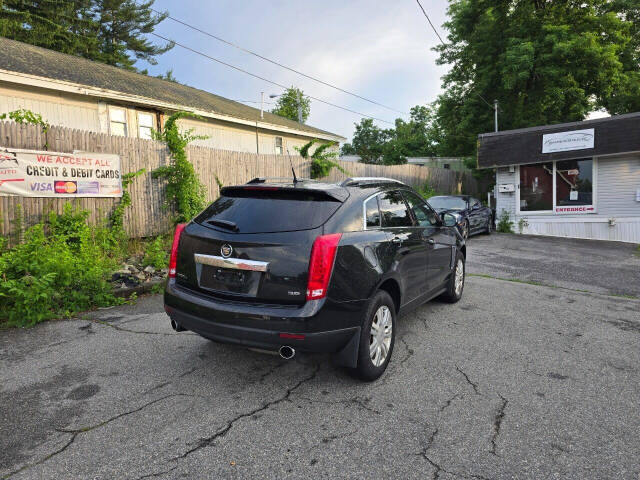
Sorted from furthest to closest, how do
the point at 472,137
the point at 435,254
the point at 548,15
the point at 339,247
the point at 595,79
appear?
the point at 472,137
the point at 548,15
the point at 595,79
the point at 435,254
the point at 339,247

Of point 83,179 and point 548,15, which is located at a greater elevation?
point 548,15

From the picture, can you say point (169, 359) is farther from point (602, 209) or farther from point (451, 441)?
point (602, 209)

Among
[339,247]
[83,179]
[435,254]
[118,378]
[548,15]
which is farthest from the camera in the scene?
[548,15]

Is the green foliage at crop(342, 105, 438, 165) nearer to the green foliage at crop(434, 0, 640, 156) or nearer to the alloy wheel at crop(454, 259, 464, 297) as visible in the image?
the green foliage at crop(434, 0, 640, 156)

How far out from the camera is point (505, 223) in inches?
674

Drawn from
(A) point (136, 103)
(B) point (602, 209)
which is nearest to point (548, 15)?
(B) point (602, 209)

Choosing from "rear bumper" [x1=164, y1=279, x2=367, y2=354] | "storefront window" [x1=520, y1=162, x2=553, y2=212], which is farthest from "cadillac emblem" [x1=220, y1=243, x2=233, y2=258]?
"storefront window" [x1=520, y1=162, x2=553, y2=212]

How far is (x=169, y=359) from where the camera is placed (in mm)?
3852

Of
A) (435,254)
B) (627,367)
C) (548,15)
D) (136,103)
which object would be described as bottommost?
(627,367)

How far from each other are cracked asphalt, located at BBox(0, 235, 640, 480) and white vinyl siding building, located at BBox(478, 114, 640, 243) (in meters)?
12.5

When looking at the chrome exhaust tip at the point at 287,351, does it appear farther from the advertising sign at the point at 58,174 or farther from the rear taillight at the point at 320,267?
the advertising sign at the point at 58,174

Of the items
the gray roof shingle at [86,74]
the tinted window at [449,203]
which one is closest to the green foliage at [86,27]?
the gray roof shingle at [86,74]

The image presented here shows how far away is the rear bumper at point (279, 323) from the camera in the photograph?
2900 millimetres

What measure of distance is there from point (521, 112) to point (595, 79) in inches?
155
